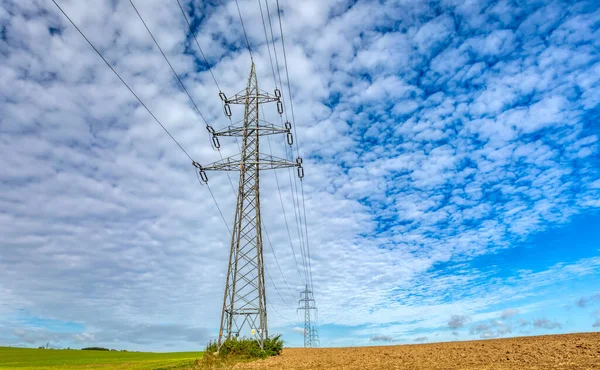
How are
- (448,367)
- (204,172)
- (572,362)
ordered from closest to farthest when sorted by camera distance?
(572,362)
(448,367)
(204,172)

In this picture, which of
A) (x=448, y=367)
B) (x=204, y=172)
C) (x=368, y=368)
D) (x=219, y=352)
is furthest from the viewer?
(x=204, y=172)

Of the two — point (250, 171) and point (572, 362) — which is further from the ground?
point (250, 171)

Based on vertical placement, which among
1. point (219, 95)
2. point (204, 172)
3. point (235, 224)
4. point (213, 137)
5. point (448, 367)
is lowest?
point (448, 367)

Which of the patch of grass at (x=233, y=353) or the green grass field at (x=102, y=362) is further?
the green grass field at (x=102, y=362)

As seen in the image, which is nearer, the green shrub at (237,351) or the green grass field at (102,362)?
the green shrub at (237,351)

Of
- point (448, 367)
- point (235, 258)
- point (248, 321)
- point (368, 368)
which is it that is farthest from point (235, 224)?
point (448, 367)

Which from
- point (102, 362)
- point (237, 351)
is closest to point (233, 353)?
point (237, 351)

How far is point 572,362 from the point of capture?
15.2 metres

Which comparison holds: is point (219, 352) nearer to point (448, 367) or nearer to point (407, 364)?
point (407, 364)

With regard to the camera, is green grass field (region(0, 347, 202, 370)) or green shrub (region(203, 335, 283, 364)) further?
green grass field (region(0, 347, 202, 370))

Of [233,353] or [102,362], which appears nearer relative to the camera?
[233,353]

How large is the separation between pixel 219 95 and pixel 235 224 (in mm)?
12291

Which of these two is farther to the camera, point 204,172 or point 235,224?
point 204,172

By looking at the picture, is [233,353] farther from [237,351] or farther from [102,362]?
[102,362]
